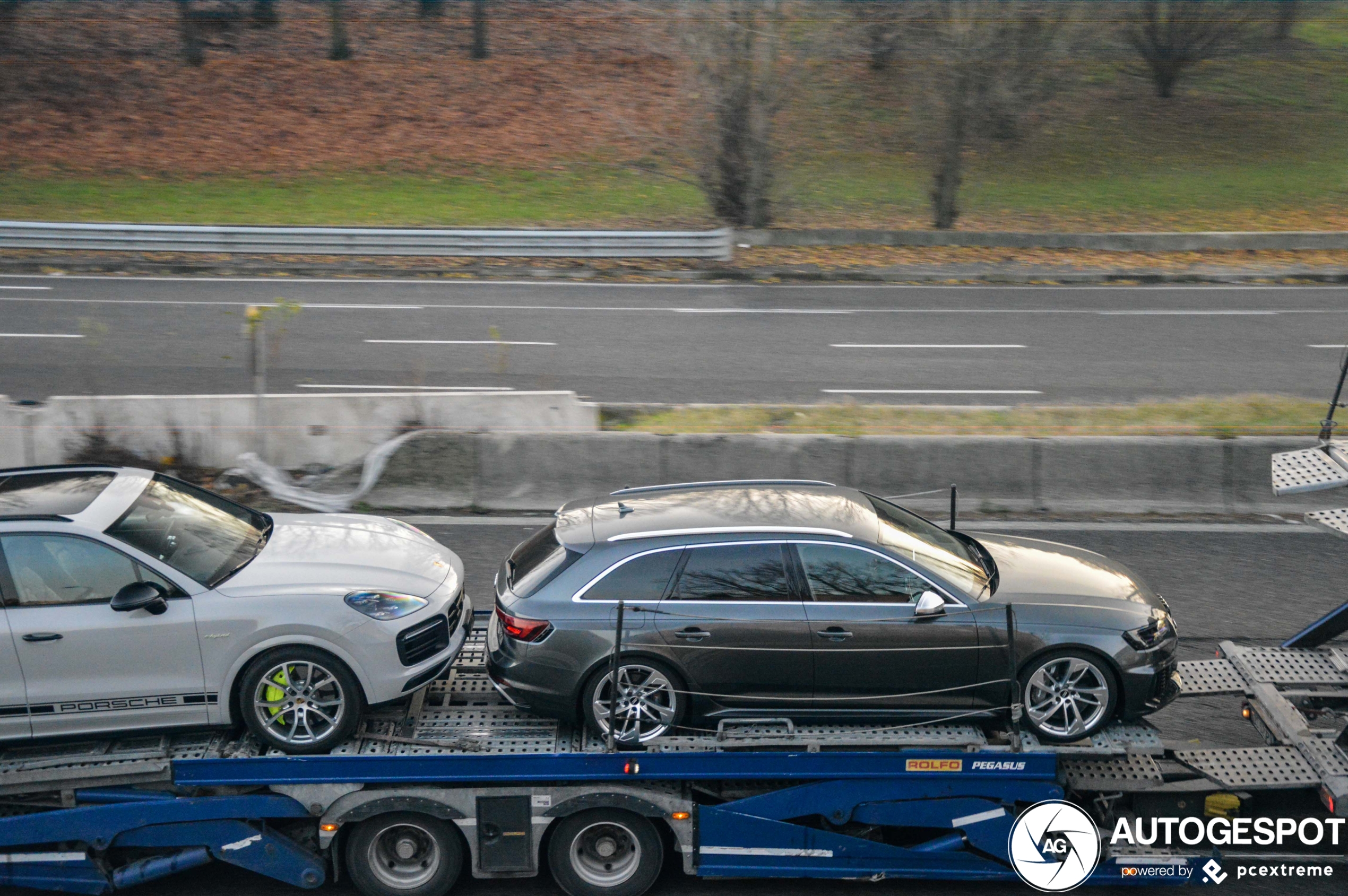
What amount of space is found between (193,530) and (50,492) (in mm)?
844

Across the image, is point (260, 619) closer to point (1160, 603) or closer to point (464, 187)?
point (1160, 603)

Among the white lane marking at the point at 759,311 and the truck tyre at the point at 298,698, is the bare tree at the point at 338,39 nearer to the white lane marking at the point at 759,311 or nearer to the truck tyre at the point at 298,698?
the white lane marking at the point at 759,311

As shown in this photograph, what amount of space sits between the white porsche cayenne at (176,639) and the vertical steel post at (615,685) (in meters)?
1.12

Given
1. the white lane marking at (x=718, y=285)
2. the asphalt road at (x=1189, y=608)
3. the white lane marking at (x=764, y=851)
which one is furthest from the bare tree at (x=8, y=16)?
the white lane marking at (x=764, y=851)

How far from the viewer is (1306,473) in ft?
20.4

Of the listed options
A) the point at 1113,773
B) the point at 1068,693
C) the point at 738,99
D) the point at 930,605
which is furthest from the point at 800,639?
the point at 738,99

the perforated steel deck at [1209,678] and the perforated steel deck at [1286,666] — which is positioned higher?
the perforated steel deck at [1286,666]

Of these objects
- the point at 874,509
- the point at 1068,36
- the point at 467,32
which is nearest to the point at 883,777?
the point at 874,509

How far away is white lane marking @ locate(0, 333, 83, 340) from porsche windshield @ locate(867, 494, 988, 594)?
589 inches

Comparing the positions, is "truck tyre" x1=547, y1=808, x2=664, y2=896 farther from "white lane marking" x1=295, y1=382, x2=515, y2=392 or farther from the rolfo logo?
"white lane marking" x1=295, y1=382, x2=515, y2=392

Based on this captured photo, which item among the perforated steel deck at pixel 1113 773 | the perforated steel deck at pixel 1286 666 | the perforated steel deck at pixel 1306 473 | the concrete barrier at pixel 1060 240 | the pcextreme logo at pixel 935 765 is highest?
the perforated steel deck at pixel 1306 473

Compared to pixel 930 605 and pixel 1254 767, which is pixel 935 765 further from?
pixel 1254 767

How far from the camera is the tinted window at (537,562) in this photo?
20.9 feet

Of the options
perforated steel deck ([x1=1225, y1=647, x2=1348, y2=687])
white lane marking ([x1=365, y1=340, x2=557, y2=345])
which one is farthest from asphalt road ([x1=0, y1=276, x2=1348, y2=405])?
perforated steel deck ([x1=1225, y1=647, x2=1348, y2=687])
